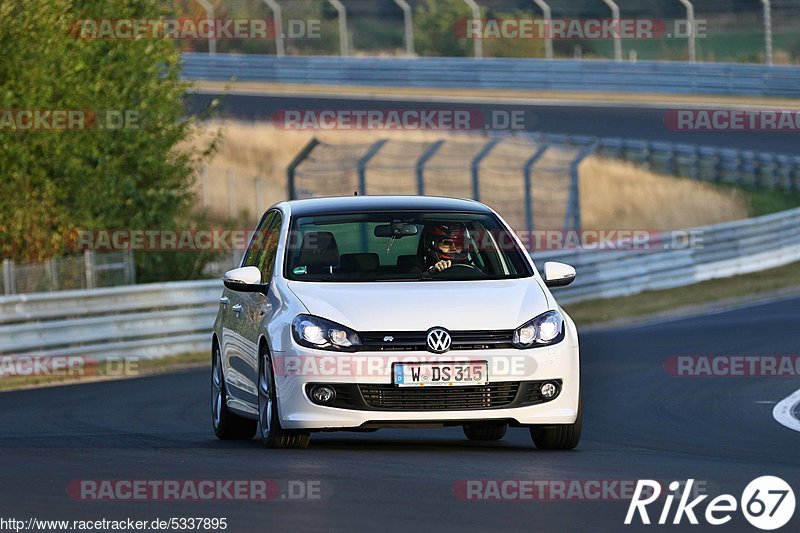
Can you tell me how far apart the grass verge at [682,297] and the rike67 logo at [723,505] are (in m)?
14.7

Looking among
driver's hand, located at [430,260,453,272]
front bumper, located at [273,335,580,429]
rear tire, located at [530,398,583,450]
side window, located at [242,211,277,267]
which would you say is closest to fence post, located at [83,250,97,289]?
side window, located at [242,211,277,267]

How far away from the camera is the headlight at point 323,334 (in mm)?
9961

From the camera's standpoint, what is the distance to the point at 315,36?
57312 millimetres

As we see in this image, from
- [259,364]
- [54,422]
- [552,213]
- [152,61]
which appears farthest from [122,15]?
[259,364]

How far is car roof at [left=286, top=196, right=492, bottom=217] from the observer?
1137 cm

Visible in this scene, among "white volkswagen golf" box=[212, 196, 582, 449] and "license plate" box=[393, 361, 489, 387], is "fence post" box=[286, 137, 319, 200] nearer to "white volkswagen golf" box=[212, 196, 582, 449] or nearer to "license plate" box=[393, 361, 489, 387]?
"white volkswagen golf" box=[212, 196, 582, 449]

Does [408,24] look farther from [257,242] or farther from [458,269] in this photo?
[458,269]

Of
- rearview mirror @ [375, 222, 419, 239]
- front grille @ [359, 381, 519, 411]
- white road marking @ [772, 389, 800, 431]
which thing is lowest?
white road marking @ [772, 389, 800, 431]

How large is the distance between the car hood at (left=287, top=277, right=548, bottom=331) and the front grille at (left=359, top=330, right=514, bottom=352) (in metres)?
0.03

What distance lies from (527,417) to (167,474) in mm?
2148

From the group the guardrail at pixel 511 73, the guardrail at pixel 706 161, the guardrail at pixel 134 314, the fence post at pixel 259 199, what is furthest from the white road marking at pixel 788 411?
the guardrail at pixel 511 73

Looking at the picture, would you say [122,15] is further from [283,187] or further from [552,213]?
[283,187]

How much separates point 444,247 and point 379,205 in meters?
0.55

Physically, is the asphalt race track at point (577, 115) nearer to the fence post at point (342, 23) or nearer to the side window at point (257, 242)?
the fence post at point (342, 23)
